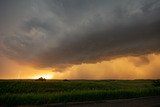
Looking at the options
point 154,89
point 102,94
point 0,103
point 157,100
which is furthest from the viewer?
point 154,89

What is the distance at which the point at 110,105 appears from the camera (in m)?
22.7

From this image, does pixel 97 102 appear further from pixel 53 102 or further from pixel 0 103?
pixel 0 103

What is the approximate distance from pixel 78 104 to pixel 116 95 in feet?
23.6

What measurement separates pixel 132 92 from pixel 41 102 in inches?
472

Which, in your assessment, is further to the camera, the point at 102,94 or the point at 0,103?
the point at 102,94

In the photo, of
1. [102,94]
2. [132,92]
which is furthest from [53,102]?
[132,92]

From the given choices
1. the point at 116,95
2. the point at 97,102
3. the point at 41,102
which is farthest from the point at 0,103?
the point at 116,95

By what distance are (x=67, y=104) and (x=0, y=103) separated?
5380mm

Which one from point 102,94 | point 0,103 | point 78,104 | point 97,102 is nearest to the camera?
point 0,103

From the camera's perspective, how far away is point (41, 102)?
20.9m

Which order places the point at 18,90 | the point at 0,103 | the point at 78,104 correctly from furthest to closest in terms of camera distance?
the point at 18,90
the point at 78,104
the point at 0,103

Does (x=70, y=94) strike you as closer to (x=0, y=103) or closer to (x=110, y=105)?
(x=110, y=105)

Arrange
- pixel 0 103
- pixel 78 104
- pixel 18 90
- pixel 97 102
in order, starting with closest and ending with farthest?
1. pixel 0 103
2. pixel 78 104
3. pixel 97 102
4. pixel 18 90

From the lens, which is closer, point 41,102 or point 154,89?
point 41,102
